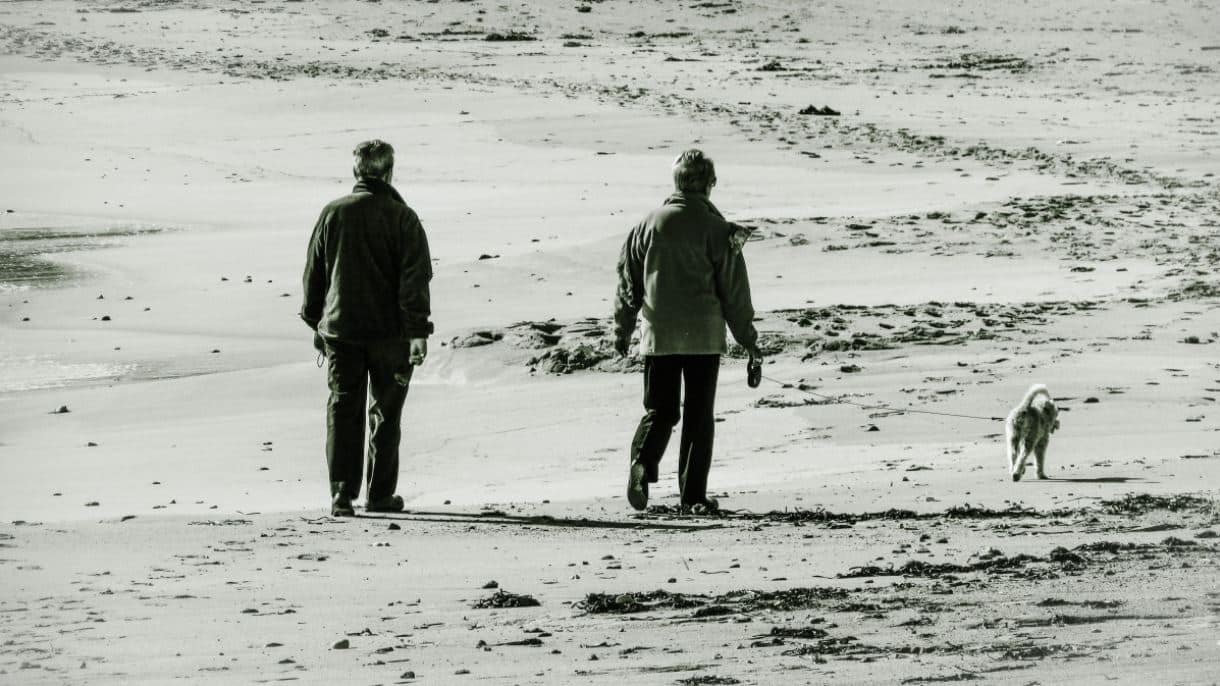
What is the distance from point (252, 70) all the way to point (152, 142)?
6.42m

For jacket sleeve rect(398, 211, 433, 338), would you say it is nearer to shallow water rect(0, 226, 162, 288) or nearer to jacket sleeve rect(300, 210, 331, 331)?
jacket sleeve rect(300, 210, 331, 331)

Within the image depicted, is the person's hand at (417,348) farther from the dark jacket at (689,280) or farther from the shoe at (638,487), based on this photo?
the shoe at (638,487)

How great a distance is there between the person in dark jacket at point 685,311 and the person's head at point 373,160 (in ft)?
3.47

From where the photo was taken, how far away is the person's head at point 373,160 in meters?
7.65

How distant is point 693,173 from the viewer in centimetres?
772

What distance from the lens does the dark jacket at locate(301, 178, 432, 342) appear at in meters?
7.62

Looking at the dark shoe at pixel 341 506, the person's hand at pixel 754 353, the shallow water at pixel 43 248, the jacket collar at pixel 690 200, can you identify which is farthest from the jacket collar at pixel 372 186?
the shallow water at pixel 43 248

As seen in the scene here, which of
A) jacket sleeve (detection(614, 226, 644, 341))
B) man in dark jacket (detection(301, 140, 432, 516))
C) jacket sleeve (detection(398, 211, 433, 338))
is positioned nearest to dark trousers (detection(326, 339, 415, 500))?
man in dark jacket (detection(301, 140, 432, 516))

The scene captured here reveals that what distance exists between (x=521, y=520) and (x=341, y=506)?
789 millimetres

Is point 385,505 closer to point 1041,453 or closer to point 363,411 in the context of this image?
point 363,411

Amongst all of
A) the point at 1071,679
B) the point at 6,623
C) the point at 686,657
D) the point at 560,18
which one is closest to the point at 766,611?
the point at 686,657

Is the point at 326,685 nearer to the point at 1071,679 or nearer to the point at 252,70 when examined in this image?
the point at 1071,679

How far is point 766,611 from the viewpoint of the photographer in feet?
18.2

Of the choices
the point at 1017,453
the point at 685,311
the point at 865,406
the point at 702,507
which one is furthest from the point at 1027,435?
the point at 865,406
